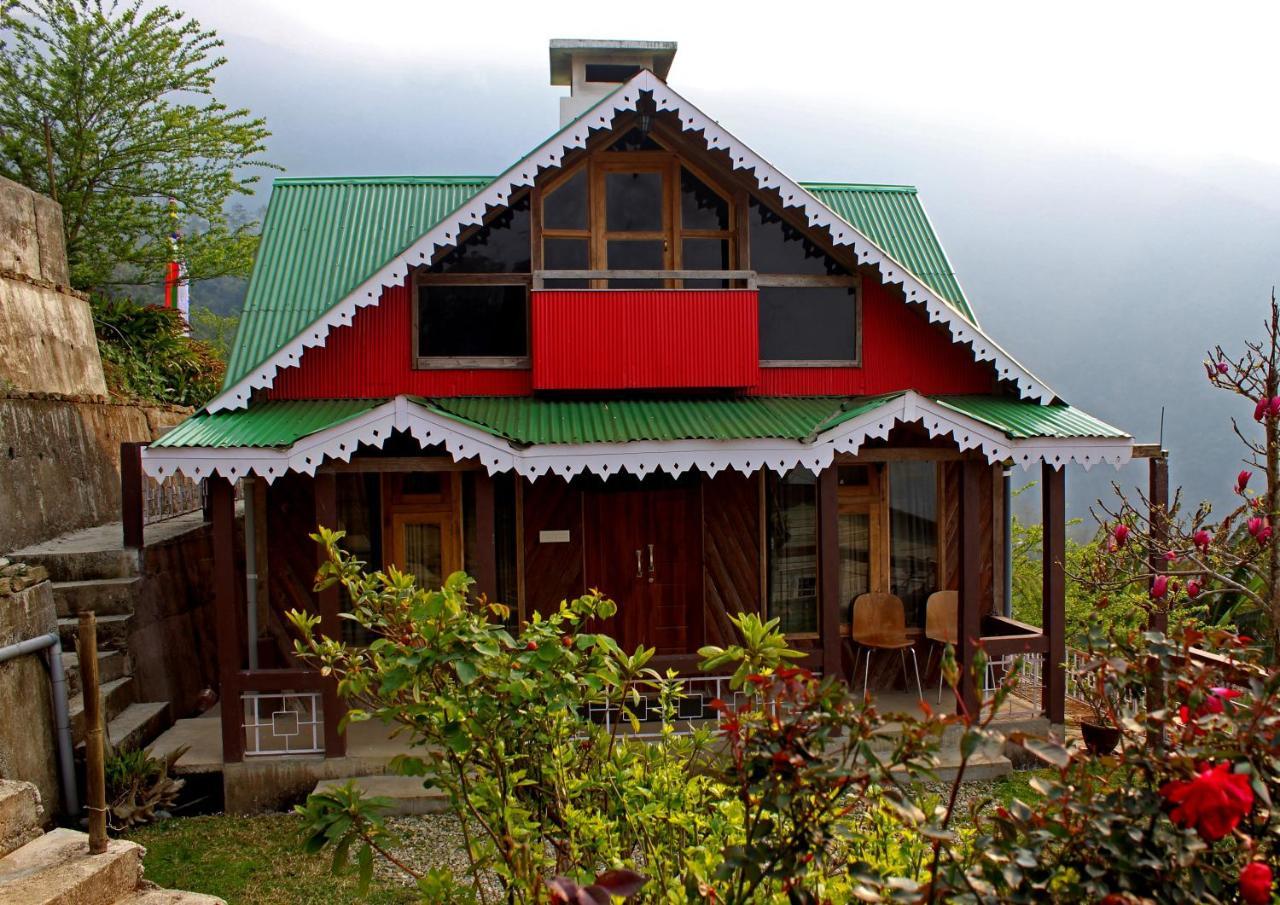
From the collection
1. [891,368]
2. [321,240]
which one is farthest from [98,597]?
[891,368]

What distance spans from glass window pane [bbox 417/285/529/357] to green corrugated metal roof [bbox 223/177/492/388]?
→ 2.86ft

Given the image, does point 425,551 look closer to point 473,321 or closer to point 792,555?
point 473,321

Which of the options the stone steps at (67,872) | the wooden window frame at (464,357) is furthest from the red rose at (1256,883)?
the wooden window frame at (464,357)

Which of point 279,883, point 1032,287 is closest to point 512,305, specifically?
point 279,883

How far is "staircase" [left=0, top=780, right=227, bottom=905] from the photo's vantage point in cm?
463

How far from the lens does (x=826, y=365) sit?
953 centimetres

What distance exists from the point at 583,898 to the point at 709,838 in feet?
3.64

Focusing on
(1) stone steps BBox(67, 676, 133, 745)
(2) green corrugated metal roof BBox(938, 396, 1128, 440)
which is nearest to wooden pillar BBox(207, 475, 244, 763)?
(1) stone steps BBox(67, 676, 133, 745)

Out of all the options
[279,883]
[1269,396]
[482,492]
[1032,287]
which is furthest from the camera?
[1032,287]

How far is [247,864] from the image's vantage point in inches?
256

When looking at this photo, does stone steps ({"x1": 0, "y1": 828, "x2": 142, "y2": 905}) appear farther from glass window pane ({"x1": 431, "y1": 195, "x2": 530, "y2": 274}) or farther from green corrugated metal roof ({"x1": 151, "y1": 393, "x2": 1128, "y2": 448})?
glass window pane ({"x1": 431, "y1": 195, "x2": 530, "y2": 274})

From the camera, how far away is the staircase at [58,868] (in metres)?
4.63

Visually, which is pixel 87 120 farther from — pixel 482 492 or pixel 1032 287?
pixel 1032 287

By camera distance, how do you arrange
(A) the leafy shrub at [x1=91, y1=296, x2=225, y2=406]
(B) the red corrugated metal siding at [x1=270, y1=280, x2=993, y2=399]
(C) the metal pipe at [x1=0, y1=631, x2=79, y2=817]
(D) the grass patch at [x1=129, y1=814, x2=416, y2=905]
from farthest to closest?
1. (A) the leafy shrub at [x1=91, y1=296, x2=225, y2=406]
2. (B) the red corrugated metal siding at [x1=270, y1=280, x2=993, y2=399]
3. (C) the metal pipe at [x1=0, y1=631, x2=79, y2=817]
4. (D) the grass patch at [x1=129, y1=814, x2=416, y2=905]
